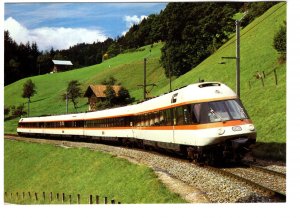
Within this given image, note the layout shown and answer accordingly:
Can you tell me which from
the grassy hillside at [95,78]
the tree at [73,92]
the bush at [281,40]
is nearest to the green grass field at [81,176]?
the grassy hillside at [95,78]

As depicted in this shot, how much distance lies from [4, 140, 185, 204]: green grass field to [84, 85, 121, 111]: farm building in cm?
1807

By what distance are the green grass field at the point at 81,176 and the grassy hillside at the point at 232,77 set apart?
4.59 m

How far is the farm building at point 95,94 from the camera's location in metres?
52.4

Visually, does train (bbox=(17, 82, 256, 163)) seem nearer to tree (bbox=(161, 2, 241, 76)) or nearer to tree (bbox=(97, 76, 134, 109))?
tree (bbox=(97, 76, 134, 109))

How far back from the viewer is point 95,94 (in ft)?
174

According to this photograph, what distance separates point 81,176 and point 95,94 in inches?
1246

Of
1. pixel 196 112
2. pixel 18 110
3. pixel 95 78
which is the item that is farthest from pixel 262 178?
pixel 95 78

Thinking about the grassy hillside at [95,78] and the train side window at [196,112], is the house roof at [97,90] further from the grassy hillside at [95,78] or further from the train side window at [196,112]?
the train side window at [196,112]

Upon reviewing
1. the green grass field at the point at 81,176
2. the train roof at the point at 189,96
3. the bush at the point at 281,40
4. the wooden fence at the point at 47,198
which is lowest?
the wooden fence at the point at 47,198

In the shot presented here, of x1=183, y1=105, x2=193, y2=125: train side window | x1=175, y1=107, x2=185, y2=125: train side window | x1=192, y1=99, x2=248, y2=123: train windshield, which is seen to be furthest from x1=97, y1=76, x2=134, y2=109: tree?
x1=192, y1=99, x2=248, y2=123: train windshield

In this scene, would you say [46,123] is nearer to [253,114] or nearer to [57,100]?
[57,100]

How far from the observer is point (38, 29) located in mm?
18375
